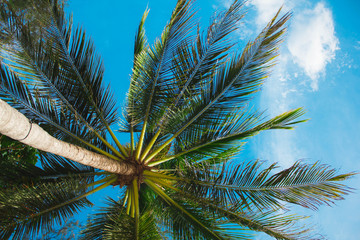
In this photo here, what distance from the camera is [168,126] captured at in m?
4.92

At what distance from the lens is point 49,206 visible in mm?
3695

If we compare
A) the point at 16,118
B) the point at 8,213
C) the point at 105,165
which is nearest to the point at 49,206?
the point at 8,213

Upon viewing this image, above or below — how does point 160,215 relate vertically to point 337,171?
below

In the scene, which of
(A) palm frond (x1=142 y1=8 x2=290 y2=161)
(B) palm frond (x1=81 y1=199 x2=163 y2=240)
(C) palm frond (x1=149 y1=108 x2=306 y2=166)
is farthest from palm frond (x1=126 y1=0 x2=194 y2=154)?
(B) palm frond (x1=81 y1=199 x2=163 y2=240)

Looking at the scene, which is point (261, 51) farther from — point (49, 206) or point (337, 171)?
point (49, 206)

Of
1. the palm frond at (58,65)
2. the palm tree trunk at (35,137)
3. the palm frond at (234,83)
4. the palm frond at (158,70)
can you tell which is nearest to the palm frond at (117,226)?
the palm tree trunk at (35,137)

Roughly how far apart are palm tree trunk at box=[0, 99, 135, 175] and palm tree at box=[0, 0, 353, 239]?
0.14 ft

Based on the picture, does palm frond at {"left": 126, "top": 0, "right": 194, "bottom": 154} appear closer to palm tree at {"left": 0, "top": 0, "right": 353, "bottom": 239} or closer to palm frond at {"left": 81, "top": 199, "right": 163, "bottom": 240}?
palm tree at {"left": 0, "top": 0, "right": 353, "bottom": 239}

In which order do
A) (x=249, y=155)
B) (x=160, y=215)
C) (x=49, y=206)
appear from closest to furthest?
(x=49, y=206)
(x=160, y=215)
(x=249, y=155)

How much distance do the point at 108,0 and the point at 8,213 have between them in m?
20.3

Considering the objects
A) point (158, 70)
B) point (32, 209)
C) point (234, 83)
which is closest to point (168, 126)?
point (158, 70)

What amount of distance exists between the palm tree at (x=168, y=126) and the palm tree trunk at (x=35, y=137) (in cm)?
4

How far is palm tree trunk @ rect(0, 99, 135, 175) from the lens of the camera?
2094 mm

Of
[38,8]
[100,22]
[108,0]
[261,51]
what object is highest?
[108,0]
